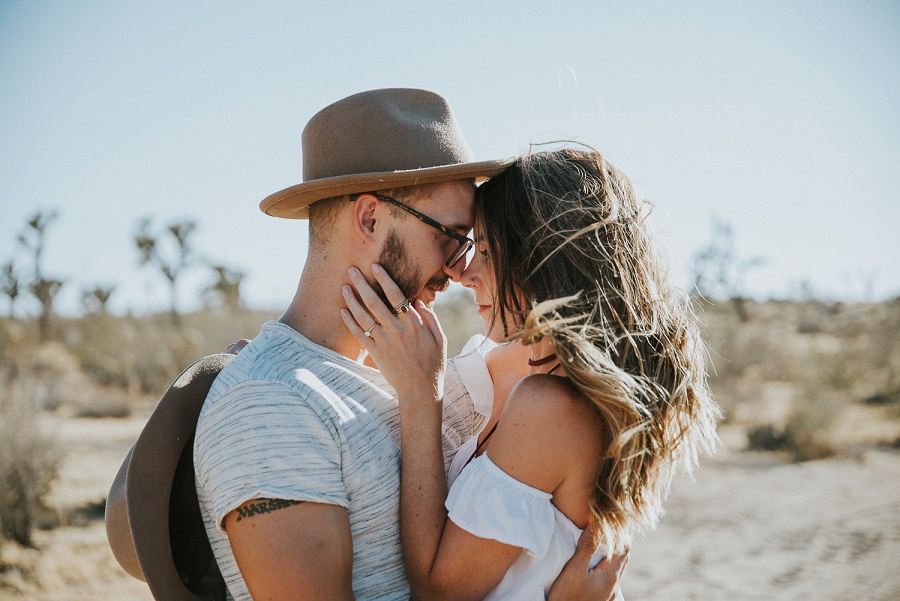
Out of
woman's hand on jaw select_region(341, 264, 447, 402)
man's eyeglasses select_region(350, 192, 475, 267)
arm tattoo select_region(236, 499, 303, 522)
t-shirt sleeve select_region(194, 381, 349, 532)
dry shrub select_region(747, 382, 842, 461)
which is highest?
man's eyeglasses select_region(350, 192, 475, 267)

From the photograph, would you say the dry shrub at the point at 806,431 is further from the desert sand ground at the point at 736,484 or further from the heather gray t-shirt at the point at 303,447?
the heather gray t-shirt at the point at 303,447

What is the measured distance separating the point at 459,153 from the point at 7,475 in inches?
297

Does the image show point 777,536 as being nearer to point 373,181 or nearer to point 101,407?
point 373,181

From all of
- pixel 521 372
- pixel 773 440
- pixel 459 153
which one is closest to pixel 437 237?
pixel 459 153

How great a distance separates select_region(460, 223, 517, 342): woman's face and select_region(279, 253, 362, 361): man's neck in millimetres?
487

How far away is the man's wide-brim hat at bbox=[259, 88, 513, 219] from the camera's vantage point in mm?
2311

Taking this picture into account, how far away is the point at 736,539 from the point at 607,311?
714 centimetres

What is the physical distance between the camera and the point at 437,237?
245 centimetres

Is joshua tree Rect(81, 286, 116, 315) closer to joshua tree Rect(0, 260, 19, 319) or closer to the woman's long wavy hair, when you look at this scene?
joshua tree Rect(0, 260, 19, 319)

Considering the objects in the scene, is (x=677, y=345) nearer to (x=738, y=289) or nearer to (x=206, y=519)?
(x=206, y=519)

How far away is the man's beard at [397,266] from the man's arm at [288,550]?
86cm

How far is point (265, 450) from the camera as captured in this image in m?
1.78

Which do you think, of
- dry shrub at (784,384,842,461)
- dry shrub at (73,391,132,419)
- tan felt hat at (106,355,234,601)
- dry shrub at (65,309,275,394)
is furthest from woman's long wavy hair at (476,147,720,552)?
dry shrub at (65,309,275,394)

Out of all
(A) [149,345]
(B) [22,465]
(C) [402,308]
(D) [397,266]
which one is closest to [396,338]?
(C) [402,308]
